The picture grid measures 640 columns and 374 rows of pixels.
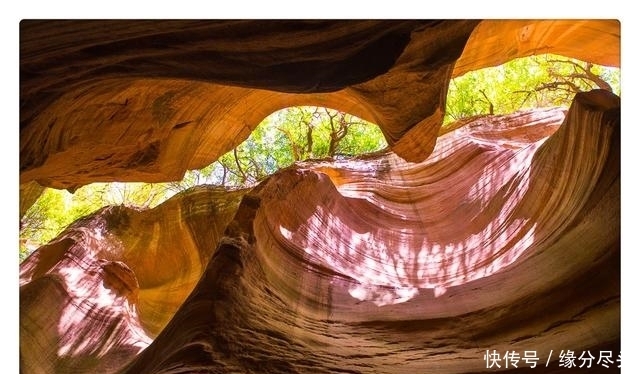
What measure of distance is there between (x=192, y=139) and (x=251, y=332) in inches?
28.3

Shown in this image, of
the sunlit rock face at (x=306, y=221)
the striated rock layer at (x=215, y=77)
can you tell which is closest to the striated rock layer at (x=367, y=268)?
the sunlit rock face at (x=306, y=221)

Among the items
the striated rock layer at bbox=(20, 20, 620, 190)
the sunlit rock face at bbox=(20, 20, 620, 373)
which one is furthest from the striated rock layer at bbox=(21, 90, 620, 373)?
the striated rock layer at bbox=(20, 20, 620, 190)

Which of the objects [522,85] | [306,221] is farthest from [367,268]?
[522,85]

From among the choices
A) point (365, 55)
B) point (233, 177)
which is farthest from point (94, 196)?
point (365, 55)

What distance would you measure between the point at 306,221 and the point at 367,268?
283 mm

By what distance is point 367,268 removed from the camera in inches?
86.9

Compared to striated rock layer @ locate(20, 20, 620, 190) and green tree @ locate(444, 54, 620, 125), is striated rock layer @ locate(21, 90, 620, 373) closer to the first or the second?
green tree @ locate(444, 54, 620, 125)

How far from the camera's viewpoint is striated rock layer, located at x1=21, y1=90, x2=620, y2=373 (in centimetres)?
191

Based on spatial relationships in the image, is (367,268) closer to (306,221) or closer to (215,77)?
(306,221)

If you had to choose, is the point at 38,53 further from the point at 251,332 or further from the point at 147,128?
the point at 251,332

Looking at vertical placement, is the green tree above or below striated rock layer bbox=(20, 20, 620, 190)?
above

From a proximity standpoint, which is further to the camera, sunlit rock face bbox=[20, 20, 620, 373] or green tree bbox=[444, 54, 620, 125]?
green tree bbox=[444, 54, 620, 125]

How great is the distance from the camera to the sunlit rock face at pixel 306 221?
6.26 ft

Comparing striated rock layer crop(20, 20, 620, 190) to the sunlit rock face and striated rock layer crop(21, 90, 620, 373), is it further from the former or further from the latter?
striated rock layer crop(21, 90, 620, 373)
